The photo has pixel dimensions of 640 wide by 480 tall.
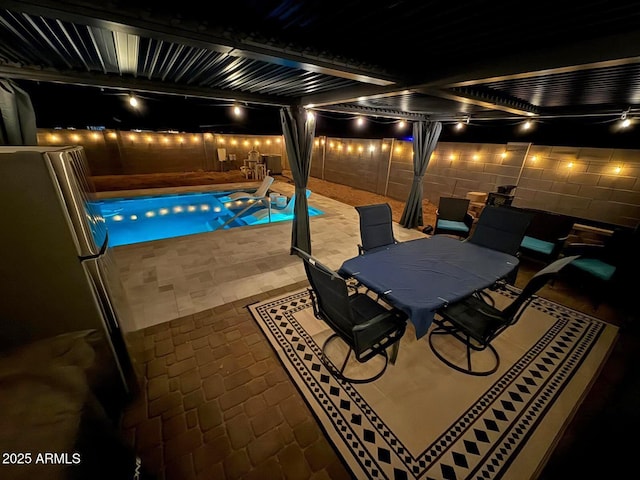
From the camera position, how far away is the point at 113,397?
1.65 meters

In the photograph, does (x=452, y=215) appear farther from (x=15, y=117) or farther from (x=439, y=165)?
(x=15, y=117)

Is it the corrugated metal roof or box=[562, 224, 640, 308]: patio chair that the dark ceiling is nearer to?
the corrugated metal roof

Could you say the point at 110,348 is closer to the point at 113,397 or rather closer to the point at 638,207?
the point at 113,397

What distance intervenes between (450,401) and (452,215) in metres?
3.73


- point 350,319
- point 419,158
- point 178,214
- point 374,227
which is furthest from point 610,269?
point 178,214

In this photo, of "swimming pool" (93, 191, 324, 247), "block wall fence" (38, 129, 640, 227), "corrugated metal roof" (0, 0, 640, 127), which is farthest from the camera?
"swimming pool" (93, 191, 324, 247)

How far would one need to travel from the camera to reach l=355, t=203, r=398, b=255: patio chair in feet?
10.6

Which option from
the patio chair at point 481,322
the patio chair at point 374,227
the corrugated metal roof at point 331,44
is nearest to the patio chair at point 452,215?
the patio chair at point 374,227

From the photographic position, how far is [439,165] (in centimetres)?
780

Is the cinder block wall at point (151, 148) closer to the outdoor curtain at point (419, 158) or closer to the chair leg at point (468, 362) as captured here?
the outdoor curtain at point (419, 158)

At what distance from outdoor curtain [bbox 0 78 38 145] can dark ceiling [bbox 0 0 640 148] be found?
14.1 inches

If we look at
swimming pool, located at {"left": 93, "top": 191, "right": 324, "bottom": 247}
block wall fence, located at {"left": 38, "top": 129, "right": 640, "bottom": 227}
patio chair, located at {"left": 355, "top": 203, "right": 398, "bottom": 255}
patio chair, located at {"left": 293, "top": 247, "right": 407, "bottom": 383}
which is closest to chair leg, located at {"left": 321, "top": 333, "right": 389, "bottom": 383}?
patio chair, located at {"left": 293, "top": 247, "right": 407, "bottom": 383}

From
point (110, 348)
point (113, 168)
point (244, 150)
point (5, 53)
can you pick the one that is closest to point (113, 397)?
point (110, 348)

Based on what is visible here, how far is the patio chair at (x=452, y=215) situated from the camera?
468 cm
